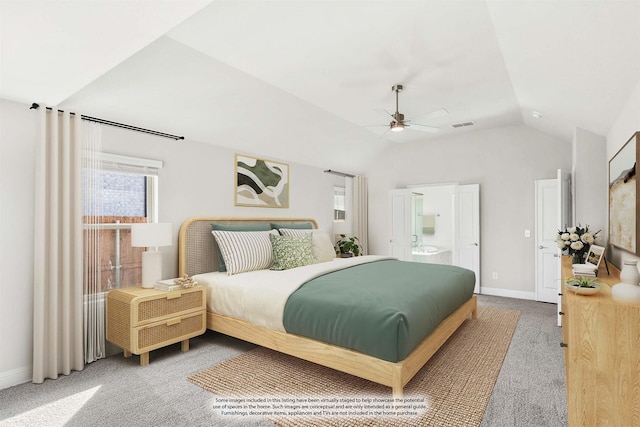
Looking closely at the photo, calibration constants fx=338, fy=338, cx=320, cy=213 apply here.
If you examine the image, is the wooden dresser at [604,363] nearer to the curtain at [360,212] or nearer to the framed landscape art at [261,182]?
the framed landscape art at [261,182]

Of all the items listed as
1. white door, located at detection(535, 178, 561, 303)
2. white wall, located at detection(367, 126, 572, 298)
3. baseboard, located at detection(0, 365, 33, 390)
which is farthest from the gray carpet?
white wall, located at detection(367, 126, 572, 298)

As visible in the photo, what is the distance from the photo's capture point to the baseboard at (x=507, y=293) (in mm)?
5078

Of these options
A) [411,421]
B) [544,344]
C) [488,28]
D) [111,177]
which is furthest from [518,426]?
[111,177]

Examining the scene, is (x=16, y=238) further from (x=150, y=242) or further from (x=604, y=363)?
(x=604, y=363)

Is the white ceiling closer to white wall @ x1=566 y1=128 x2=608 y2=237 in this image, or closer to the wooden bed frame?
white wall @ x1=566 y1=128 x2=608 y2=237

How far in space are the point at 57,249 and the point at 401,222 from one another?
4.99 m

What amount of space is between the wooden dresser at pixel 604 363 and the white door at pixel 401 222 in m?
4.34

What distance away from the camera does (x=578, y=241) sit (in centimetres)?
322

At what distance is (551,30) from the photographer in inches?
80.7

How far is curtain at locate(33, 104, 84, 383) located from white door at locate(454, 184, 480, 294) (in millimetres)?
5136

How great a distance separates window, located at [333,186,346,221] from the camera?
6078mm

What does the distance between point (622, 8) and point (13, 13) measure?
2.87 metres

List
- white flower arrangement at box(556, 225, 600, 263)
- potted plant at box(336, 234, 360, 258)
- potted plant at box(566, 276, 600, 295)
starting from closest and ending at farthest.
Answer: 1. potted plant at box(566, 276, 600, 295)
2. white flower arrangement at box(556, 225, 600, 263)
3. potted plant at box(336, 234, 360, 258)

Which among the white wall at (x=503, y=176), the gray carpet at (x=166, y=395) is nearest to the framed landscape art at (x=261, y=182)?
the gray carpet at (x=166, y=395)
